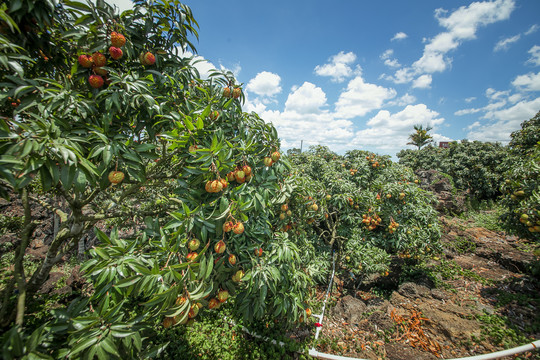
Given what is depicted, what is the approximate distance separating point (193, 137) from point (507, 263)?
897cm

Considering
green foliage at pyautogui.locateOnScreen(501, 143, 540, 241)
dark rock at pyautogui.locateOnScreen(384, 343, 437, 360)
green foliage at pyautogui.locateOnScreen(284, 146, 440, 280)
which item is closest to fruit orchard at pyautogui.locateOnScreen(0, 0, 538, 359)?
dark rock at pyautogui.locateOnScreen(384, 343, 437, 360)

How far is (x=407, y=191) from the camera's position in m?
4.60

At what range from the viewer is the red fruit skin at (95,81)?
5.16 feet

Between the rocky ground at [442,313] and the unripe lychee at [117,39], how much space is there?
4.41m

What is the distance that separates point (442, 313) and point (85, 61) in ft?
20.7

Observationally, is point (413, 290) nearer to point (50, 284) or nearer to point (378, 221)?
point (378, 221)

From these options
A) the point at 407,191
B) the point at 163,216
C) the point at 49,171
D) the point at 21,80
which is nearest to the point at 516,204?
the point at 407,191

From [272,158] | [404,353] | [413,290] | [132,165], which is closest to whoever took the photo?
[132,165]

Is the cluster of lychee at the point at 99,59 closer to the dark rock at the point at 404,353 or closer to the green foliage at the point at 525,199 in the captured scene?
the dark rock at the point at 404,353

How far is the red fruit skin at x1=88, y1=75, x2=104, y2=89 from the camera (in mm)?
1573

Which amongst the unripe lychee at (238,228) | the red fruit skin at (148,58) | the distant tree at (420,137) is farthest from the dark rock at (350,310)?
the distant tree at (420,137)

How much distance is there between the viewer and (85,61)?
155cm

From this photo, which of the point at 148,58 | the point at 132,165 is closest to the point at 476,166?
the point at 148,58

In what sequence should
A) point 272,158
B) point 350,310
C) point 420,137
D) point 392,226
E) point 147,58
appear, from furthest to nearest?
point 420,137, point 392,226, point 350,310, point 272,158, point 147,58
